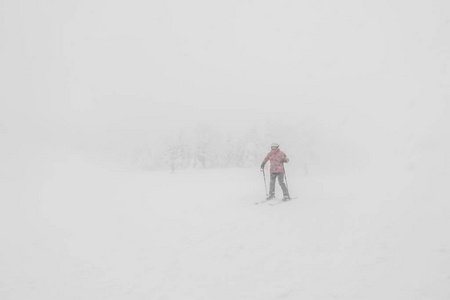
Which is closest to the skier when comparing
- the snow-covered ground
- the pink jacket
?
the pink jacket

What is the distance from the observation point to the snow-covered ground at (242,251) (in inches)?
150

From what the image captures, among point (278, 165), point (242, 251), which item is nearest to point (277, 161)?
point (278, 165)

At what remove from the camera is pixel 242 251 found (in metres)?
5.52

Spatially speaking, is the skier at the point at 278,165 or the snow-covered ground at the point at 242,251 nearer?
the snow-covered ground at the point at 242,251

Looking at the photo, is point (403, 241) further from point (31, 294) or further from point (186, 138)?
point (186, 138)

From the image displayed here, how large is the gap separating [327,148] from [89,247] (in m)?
50.8

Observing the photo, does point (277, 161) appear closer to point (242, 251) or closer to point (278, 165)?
point (278, 165)

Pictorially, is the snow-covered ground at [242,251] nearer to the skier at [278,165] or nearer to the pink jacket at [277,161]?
the skier at [278,165]

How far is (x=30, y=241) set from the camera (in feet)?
25.1

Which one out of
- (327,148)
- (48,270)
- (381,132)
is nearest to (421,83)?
(381,132)

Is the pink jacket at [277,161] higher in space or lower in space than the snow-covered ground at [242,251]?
higher

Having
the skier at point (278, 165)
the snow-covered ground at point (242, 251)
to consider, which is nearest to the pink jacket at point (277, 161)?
the skier at point (278, 165)

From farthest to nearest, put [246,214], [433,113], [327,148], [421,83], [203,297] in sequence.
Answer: [327,148], [421,83], [433,113], [246,214], [203,297]

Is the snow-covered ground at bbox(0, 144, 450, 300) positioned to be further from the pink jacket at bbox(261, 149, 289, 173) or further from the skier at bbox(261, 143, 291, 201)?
the pink jacket at bbox(261, 149, 289, 173)
